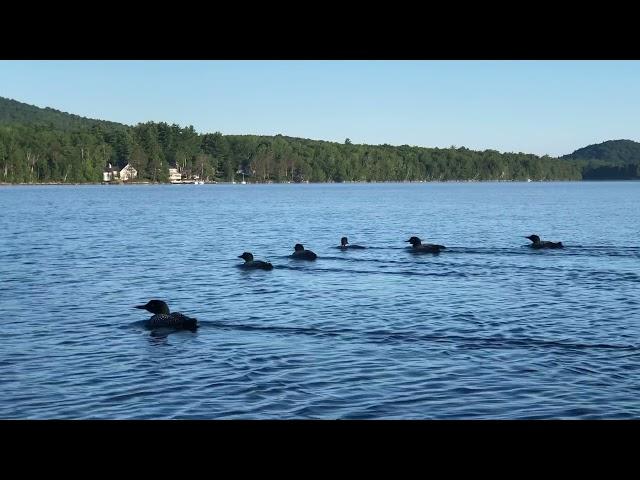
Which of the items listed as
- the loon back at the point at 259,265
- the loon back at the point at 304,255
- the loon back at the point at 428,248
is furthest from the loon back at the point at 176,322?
the loon back at the point at 428,248

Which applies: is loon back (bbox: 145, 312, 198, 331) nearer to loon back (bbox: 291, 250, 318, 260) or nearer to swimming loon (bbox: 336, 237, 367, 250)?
loon back (bbox: 291, 250, 318, 260)

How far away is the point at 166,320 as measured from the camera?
767 inches

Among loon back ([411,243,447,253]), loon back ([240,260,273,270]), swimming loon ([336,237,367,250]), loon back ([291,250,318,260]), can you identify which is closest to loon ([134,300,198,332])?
loon back ([240,260,273,270])

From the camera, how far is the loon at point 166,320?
19.4 meters

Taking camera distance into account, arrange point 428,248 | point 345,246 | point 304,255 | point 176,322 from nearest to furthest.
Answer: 1. point 176,322
2. point 304,255
3. point 428,248
4. point 345,246

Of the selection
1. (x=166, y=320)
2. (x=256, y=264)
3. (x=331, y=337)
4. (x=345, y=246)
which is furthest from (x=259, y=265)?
(x=331, y=337)

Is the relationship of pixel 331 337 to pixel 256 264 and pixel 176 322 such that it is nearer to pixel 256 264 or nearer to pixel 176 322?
pixel 176 322

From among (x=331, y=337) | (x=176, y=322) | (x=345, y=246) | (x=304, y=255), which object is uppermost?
(x=176, y=322)

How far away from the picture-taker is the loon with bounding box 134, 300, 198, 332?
63.5 feet

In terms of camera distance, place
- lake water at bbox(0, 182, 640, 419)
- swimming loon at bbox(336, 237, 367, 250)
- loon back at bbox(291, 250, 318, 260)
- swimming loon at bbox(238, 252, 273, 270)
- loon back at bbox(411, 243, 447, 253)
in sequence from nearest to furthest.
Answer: lake water at bbox(0, 182, 640, 419), swimming loon at bbox(238, 252, 273, 270), loon back at bbox(291, 250, 318, 260), loon back at bbox(411, 243, 447, 253), swimming loon at bbox(336, 237, 367, 250)
